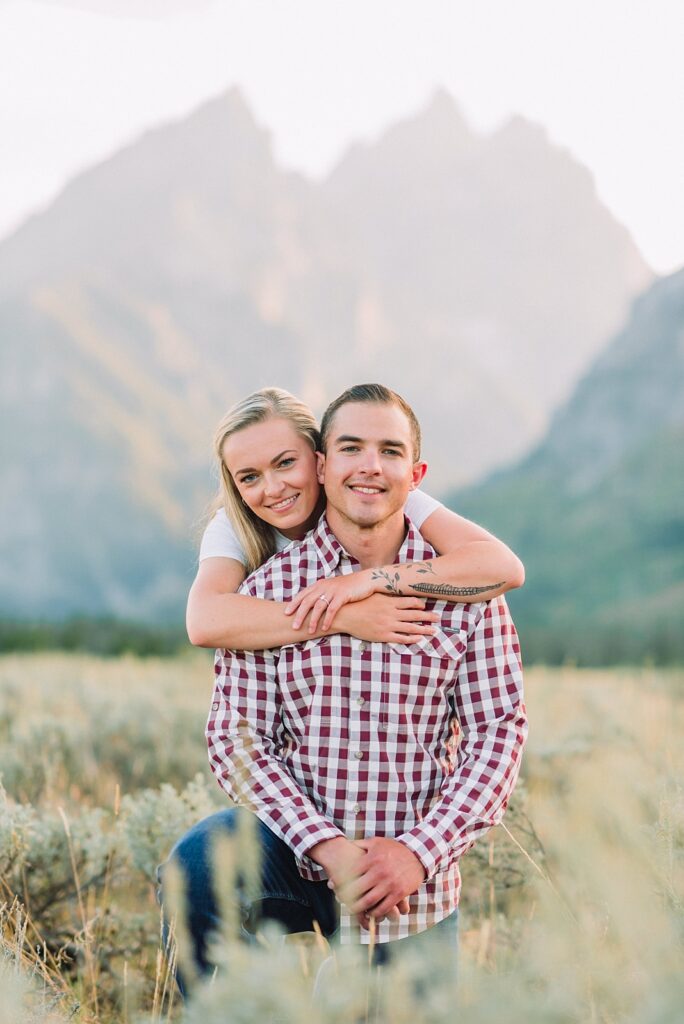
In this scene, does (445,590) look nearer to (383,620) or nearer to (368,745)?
(383,620)

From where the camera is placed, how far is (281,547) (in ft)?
12.0

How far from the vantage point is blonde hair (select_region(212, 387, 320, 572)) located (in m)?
3.45

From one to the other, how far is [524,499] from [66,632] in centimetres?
8751

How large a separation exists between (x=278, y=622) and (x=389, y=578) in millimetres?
358

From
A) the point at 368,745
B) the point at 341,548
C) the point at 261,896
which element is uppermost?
the point at 341,548

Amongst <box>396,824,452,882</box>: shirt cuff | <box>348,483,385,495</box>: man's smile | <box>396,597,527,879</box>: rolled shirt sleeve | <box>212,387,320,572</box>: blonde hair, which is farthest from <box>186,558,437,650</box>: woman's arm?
<box>396,824,452,882</box>: shirt cuff

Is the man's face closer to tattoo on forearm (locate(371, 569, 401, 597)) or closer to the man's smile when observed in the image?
the man's smile

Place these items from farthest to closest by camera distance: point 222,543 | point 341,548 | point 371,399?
1. point 222,543
2. point 341,548
3. point 371,399

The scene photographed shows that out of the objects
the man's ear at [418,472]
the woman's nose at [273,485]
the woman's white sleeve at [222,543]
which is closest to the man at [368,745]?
the man's ear at [418,472]

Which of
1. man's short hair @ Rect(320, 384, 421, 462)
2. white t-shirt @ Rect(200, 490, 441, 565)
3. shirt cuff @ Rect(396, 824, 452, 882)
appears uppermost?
man's short hair @ Rect(320, 384, 421, 462)

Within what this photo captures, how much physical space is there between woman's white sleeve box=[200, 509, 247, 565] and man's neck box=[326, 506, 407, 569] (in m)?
0.47

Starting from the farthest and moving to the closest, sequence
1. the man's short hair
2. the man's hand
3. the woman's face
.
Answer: the woman's face, the man's short hair, the man's hand

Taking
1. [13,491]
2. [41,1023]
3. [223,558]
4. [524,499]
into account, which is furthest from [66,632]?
[13,491]

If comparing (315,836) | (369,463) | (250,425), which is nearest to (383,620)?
(369,463)
